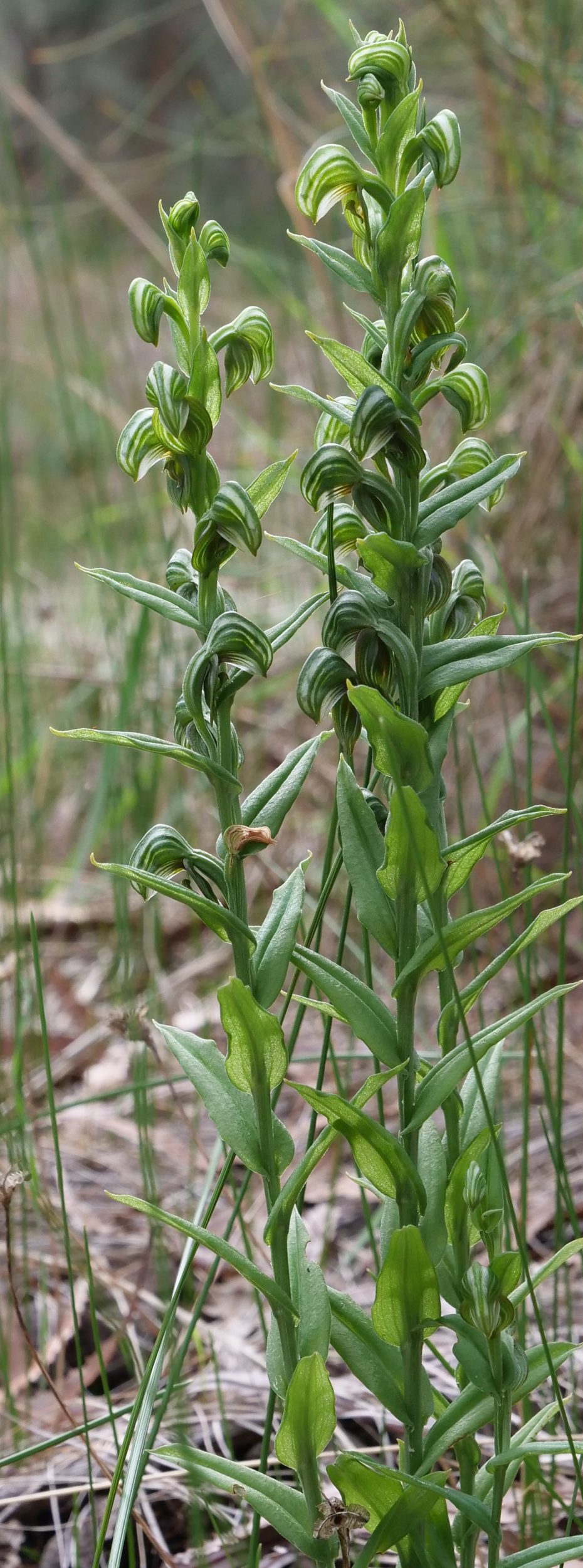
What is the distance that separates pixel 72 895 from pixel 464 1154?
7.16 ft

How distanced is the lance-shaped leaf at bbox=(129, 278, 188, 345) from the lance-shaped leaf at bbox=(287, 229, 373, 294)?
9 centimetres

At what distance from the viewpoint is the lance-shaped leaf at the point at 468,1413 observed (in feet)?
2.62

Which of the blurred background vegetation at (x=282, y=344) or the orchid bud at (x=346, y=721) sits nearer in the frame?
the orchid bud at (x=346, y=721)

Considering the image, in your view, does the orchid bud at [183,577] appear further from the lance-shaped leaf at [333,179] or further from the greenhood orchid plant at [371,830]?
the lance-shaped leaf at [333,179]

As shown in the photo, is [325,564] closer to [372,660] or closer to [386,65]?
[372,660]

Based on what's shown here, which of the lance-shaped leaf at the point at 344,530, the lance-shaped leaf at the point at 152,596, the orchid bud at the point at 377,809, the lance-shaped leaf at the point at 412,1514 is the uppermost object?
the lance-shaped leaf at the point at 344,530

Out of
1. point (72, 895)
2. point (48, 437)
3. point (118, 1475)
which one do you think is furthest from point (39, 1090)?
point (48, 437)

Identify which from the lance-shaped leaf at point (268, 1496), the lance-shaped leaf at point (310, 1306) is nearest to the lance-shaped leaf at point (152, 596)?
the lance-shaped leaf at point (310, 1306)

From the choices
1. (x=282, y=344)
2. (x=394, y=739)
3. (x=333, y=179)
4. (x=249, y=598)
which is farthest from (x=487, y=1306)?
(x=282, y=344)

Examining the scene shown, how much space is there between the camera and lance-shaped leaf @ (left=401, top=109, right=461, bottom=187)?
0.76 m

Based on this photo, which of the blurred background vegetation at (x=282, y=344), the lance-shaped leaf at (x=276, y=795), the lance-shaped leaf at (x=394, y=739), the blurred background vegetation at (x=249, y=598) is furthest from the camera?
the blurred background vegetation at (x=282, y=344)

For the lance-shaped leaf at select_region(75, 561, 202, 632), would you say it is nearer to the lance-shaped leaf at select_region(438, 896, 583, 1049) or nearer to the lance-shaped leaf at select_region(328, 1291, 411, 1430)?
the lance-shaped leaf at select_region(438, 896, 583, 1049)

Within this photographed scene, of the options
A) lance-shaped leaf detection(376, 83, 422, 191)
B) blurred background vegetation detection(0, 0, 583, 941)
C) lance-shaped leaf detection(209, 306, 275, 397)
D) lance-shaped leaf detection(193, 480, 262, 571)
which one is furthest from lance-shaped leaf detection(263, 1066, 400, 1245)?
blurred background vegetation detection(0, 0, 583, 941)

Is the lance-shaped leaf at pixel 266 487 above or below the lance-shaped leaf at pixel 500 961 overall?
above
